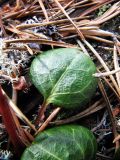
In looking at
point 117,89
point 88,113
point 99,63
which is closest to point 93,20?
point 99,63

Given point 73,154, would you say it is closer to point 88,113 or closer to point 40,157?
point 40,157

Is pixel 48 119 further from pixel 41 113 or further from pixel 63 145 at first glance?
pixel 63 145

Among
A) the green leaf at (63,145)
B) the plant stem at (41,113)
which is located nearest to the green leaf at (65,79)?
the plant stem at (41,113)

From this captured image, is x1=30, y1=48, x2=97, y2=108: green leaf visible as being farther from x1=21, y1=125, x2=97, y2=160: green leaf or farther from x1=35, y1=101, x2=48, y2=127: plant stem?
x1=21, y1=125, x2=97, y2=160: green leaf

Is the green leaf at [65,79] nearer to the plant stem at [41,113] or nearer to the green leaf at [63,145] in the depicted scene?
the plant stem at [41,113]

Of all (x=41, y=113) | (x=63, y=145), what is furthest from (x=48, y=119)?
(x=63, y=145)

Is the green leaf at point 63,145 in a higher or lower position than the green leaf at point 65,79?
lower

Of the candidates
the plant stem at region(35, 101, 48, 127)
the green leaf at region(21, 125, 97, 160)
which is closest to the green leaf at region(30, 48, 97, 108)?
the plant stem at region(35, 101, 48, 127)
